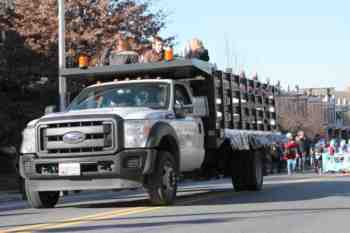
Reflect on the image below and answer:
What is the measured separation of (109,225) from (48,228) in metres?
0.76

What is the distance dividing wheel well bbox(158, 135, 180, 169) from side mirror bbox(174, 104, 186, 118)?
0.57 metres

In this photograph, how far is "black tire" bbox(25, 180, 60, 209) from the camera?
42.7 feet

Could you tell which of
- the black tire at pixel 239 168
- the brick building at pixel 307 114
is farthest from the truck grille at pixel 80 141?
the brick building at pixel 307 114

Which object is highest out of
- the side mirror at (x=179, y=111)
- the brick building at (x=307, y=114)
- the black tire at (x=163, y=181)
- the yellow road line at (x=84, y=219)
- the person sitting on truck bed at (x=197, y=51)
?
the person sitting on truck bed at (x=197, y=51)

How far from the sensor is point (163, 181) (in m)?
12.5

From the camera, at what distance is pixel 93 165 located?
1205cm

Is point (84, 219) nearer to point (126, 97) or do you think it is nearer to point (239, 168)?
point (126, 97)

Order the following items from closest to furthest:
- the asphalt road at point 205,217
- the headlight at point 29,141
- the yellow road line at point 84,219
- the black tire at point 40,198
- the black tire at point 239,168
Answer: the asphalt road at point 205,217 → the yellow road line at point 84,219 → the headlight at point 29,141 → the black tire at point 40,198 → the black tire at point 239,168

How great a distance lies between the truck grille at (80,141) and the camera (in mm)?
12039

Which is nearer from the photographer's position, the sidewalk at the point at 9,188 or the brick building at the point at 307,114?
the sidewalk at the point at 9,188

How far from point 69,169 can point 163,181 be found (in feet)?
4.80

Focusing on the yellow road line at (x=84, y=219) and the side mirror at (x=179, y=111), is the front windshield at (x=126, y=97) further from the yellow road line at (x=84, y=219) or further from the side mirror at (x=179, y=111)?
the yellow road line at (x=84, y=219)

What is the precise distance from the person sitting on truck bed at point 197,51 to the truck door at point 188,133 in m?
1.44

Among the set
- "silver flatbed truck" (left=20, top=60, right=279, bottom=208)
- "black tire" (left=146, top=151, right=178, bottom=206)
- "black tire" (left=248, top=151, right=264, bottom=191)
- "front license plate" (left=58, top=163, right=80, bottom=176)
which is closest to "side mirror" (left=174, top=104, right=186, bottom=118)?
"silver flatbed truck" (left=20, top=60, right=279, bottom=208)
